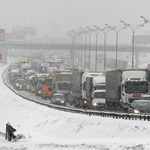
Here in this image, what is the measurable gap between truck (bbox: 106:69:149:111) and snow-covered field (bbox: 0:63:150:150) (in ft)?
15.6

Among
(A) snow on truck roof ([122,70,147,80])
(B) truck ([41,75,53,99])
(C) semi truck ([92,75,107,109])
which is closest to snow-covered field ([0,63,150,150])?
(C) semi truck ([92,75,107,109])

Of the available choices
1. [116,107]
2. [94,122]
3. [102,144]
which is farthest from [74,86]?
[102,144]

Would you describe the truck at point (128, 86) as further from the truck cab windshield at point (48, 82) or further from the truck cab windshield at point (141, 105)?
the truck cab windshield at point (48, 82)

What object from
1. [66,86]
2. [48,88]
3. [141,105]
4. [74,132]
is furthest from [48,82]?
[74,132]

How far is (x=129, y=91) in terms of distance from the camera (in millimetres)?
32188

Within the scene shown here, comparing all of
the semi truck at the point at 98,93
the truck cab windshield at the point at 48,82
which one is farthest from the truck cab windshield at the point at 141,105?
the truck cab windshield at the point at 48,82

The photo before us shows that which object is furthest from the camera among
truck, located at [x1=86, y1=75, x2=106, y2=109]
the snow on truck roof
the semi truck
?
truck, located at [x1=86, y1=75, x2=106, y2=109]

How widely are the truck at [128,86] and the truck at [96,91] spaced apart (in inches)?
155

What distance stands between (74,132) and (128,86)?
9.05 m

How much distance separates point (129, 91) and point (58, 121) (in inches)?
251

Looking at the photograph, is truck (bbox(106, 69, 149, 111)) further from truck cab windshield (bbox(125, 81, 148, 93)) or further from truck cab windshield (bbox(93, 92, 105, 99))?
truck cab windshield (bbox(93, 92, 105, 99))

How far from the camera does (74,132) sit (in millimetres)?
24062

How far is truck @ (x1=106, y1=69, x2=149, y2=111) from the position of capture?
32156 millimetres

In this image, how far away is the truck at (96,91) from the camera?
125 feet
